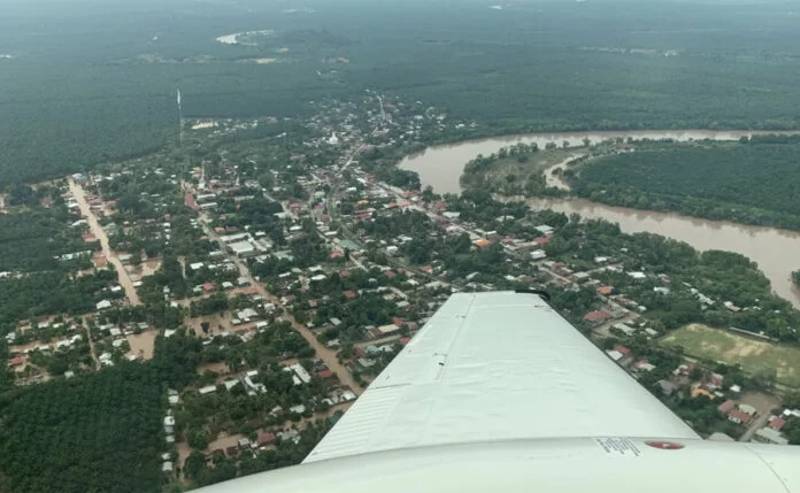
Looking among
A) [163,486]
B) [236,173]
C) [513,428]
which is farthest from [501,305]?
[236,173]

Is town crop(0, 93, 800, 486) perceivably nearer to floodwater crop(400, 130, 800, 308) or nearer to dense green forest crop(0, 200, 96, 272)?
dense green forest crop(0, 200, 96, 272)

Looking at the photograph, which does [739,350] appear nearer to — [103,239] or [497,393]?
[497,393]

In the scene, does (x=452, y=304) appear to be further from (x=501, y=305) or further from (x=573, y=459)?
(x=573, y=459)

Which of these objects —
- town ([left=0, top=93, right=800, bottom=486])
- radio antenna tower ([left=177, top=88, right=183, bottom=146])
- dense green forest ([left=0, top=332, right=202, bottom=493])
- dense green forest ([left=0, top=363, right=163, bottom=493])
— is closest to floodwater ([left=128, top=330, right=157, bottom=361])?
town ([left=0, top=93, right=800, bottom=486])

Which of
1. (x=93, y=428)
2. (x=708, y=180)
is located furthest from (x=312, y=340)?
(x=708, y=180)

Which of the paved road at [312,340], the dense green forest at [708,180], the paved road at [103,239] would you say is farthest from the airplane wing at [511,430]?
the dense green forest at [708,180]
